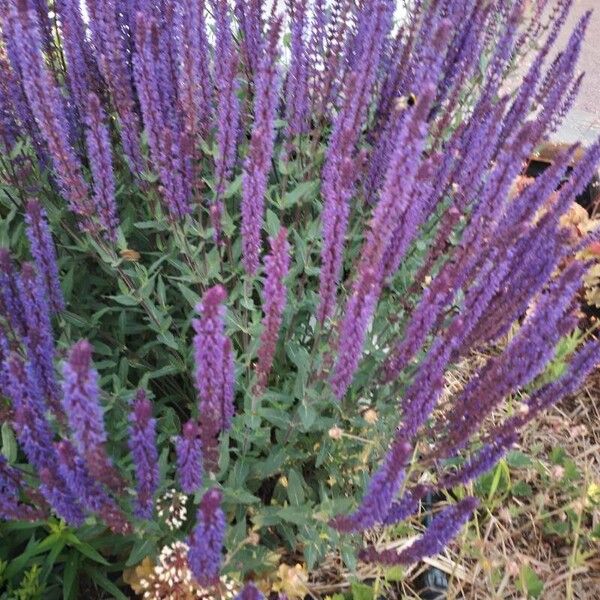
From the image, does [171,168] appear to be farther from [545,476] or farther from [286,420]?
[545,476]

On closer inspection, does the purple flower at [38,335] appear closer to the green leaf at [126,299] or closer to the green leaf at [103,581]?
the green leaf at [126,299]

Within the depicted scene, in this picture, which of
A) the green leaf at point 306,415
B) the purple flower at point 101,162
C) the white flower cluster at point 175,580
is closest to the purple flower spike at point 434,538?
the green leaf at point 306,415

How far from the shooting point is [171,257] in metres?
2.43

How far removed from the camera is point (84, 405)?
1244 mm

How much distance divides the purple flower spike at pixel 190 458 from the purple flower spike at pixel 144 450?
0.06 m

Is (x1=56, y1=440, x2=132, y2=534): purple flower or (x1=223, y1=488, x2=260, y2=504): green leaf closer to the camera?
(x1=56, y1=440, x2=132, y2=534): purple flower

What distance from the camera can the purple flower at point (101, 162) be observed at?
6.01 feet

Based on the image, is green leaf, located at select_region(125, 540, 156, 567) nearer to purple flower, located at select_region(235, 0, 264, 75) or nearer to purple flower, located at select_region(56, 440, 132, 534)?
purple flower, located at select_region(56, 440, 132, 534)

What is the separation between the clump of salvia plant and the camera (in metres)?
1.54

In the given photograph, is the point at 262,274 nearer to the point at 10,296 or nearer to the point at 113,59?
the point at 113,59

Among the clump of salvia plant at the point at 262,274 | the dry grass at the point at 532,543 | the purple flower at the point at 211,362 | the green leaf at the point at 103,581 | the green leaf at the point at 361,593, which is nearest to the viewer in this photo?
the purple flower at the point at 211,362

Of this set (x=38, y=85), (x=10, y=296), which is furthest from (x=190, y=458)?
(x=38, y=85)

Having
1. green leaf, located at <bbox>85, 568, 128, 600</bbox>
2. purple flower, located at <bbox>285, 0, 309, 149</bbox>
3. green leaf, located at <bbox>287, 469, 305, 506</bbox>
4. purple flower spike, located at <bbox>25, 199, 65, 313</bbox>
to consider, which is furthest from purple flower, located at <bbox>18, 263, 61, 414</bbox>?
purple flower, located at <bbox>285, 0, 309, 149</bbox>

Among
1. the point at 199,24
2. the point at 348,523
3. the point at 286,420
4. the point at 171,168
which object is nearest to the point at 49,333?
the point at 171,168
